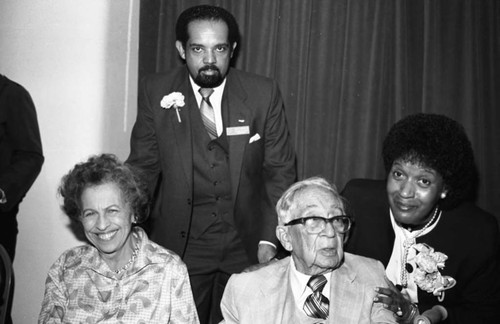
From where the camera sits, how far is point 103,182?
7.87ft

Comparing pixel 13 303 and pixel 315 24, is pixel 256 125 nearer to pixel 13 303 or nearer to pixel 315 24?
pixel 315 24

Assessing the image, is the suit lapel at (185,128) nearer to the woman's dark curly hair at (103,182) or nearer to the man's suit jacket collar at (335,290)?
the woman's dark curly hair at (103,182)

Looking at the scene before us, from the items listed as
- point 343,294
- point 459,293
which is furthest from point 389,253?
point 343,294

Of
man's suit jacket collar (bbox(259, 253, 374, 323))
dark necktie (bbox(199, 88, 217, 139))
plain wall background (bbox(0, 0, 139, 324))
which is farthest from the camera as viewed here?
plain wall background (bbox(0, 0, 139, 324))

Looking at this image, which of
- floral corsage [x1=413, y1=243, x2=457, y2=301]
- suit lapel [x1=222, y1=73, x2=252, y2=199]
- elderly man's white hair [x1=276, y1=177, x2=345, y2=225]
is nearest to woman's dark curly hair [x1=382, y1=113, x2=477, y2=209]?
floral corsage [x1=413, y1=243, x2=457, y2=301]

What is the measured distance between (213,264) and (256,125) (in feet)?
2.47

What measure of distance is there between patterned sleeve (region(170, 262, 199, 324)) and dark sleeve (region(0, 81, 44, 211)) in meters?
1.40

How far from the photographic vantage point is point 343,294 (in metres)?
2.18

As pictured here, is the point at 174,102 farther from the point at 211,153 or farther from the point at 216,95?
the point at 211,153

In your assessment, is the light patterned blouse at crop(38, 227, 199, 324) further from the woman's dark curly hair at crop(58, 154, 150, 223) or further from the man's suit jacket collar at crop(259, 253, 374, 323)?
the man's suit jacket collar at crop(259, 253, 374, 323)

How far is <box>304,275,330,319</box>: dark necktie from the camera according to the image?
7.19ft

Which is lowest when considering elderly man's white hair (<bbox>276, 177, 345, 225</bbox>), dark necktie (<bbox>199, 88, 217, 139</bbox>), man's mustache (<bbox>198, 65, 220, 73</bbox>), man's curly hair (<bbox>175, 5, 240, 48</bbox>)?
elderly man's white hair (<bbox>276, 177, 345, 225</bbox>)

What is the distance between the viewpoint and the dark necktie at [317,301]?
2191 mm

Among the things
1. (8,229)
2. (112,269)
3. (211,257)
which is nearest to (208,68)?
(211,257)
